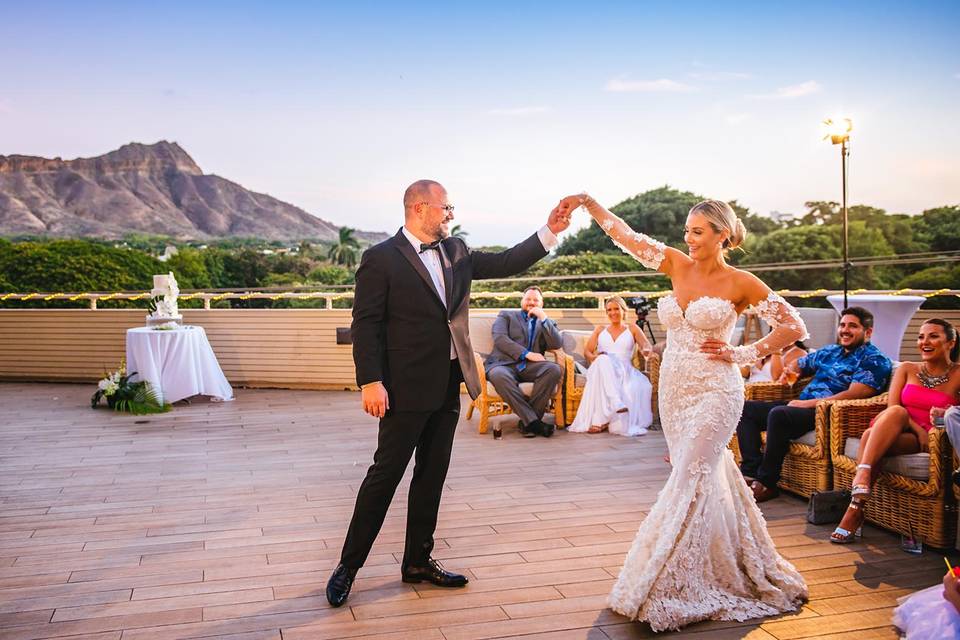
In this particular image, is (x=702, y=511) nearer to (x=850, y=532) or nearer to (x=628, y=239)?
(x=628, y=239)

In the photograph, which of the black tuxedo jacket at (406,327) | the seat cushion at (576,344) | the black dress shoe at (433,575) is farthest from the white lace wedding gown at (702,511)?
the seat cushion at (576,344)

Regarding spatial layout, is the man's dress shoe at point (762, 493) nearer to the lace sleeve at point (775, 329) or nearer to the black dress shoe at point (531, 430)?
the lace sleeve at point (775, 329)

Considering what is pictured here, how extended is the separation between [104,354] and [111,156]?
108 feet

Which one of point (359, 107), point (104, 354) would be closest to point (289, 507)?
point (104, 354)

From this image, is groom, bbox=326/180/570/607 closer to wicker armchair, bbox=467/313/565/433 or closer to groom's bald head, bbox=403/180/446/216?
groom's bald head, bbox=403/180/446/216

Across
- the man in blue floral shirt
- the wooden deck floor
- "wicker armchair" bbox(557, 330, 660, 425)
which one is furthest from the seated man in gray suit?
the man in blue floral shirt

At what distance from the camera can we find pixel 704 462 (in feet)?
9.68

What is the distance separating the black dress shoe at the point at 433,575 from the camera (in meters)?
3.17

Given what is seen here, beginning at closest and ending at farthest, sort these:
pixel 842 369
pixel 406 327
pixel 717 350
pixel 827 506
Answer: pixel 406 327 → pixel 717 350 → pixel 827 506 → pixel 842 369

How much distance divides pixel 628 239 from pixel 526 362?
3734 mm

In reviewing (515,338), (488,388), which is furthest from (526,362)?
(488,388)

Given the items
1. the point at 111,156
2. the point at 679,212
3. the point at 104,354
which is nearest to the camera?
the point at 104,354

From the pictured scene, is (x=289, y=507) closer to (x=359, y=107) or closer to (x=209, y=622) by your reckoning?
(x=209, y=622)

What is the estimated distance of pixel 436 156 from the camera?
15.6 metres
